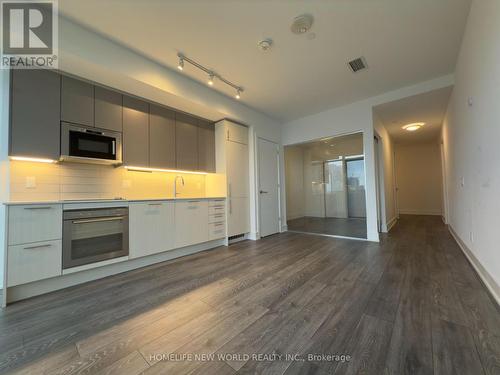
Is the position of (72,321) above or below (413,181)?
below

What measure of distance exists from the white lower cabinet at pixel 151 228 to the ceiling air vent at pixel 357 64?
3246 millimetres

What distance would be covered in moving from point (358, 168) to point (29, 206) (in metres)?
6.61

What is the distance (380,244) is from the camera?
345cm

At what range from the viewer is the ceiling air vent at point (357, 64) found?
8.86 feet

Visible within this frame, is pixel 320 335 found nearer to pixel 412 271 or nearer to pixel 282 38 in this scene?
pixel 412 271

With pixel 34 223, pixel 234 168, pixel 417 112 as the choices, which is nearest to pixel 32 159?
pixel 34 223

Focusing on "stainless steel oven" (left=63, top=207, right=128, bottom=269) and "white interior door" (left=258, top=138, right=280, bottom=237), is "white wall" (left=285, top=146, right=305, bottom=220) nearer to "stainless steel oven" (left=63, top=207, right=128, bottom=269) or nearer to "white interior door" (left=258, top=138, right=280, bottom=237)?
"white interior door" (left=258, top=138, right=280, bottom=237)

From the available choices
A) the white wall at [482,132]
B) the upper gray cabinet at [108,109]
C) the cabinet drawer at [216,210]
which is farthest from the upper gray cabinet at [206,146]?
the white wall at [482,132]

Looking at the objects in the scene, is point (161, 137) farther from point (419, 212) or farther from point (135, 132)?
point (419, 212)

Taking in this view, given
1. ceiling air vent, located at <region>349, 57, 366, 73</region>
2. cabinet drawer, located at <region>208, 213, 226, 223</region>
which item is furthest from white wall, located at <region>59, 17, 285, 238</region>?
ceiling air vent, located at <region>349, 57, 366, 73</region>

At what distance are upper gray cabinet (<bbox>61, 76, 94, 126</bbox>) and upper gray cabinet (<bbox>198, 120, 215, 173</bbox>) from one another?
1591mm

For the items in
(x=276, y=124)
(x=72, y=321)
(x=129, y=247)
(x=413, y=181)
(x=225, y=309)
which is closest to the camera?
(x=72, y=321)

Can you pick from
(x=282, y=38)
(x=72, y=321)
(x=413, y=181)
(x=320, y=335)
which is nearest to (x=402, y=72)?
(x=282, y=38)

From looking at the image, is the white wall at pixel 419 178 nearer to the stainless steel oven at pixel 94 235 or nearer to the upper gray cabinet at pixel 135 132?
the upper gray cabinet at pixel 135 132
